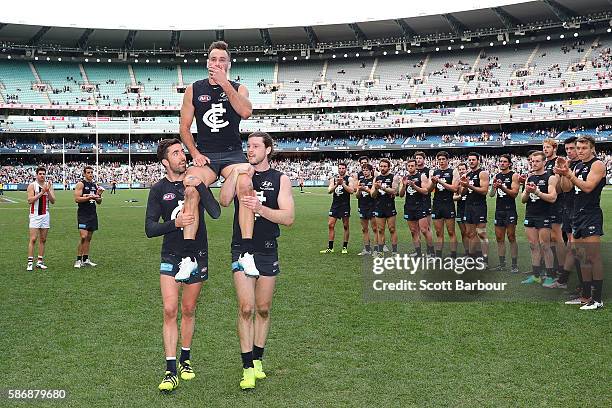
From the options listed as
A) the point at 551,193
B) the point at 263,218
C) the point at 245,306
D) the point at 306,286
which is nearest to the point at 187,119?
the point at 263,218

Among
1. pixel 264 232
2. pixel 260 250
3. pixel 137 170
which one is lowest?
pixel 260 250

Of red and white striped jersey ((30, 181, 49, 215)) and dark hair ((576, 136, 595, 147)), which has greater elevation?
dark hair ((576, 136, 595, 147))

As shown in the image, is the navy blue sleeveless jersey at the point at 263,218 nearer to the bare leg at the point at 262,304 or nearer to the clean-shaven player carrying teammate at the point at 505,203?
the bare leg at the point at 262,304

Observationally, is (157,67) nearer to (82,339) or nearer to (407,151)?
(407,151)

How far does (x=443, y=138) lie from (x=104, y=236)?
52.9 m

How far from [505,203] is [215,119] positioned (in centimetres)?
699

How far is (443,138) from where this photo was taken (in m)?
65.9

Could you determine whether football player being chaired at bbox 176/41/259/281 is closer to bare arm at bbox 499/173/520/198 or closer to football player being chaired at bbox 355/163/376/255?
bare arm at bbox 499/173/520/198

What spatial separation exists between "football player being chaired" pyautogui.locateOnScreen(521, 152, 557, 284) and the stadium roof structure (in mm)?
56850

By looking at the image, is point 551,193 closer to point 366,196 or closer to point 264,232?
point 366,196

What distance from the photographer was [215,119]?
6.03 meters

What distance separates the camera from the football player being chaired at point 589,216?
768 centimetres

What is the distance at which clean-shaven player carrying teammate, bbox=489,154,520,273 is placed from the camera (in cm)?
1072

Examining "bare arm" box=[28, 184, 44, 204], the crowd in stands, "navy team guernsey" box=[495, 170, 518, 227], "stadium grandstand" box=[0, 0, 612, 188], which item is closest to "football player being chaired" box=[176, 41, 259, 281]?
"navy team guernsey" box=[495, 170, 518, 227]
